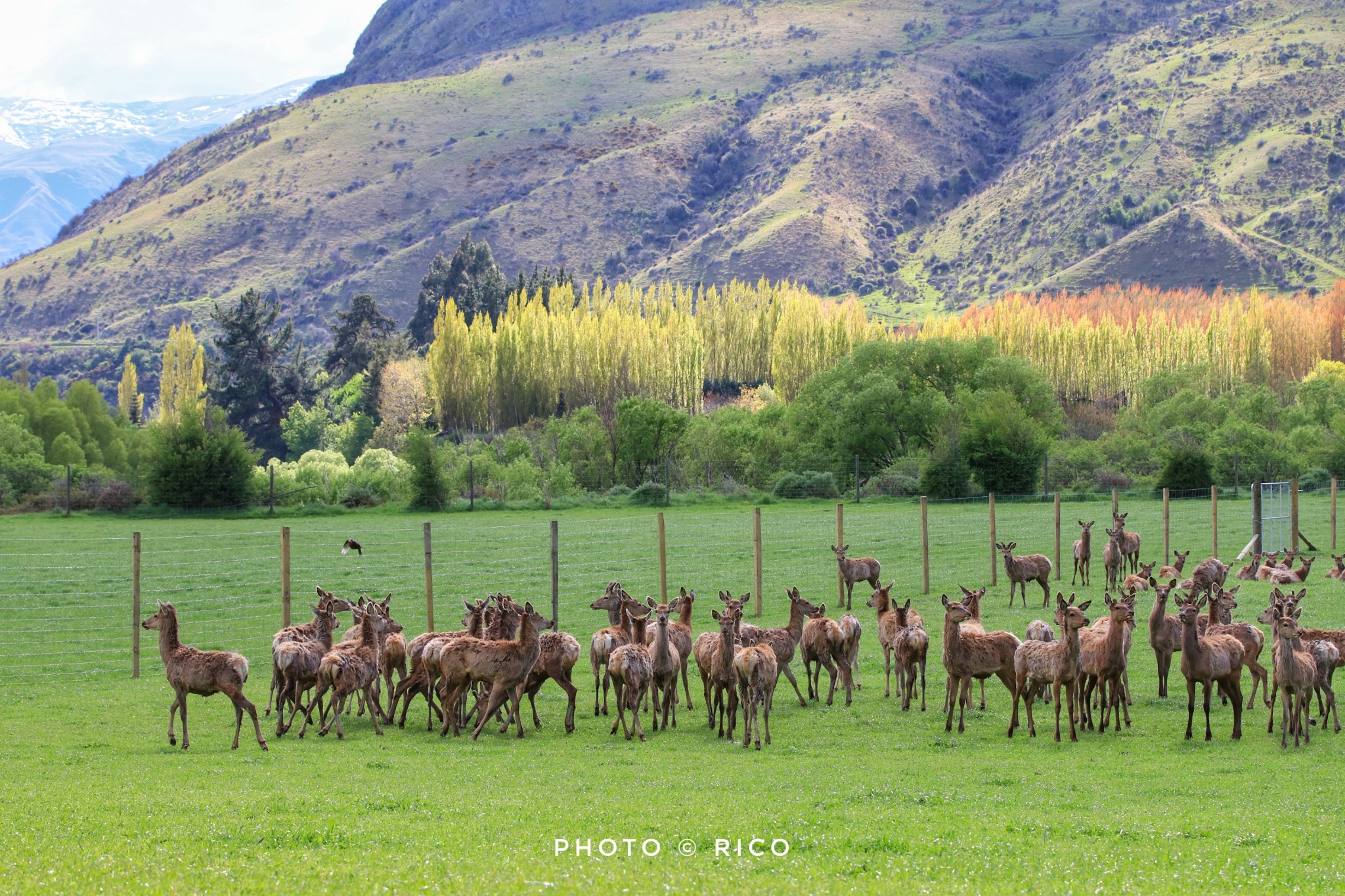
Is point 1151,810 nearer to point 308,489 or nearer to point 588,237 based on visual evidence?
point 308,489

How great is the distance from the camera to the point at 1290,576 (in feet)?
89.6

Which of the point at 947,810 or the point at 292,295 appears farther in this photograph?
the point at 292,295

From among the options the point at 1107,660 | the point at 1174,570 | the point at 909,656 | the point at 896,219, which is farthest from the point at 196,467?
the point at 896,219

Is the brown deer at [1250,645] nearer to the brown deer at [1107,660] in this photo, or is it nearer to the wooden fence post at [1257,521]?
the brown deer at [1107,660]

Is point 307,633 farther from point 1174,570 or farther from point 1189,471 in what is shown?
point 1189,471

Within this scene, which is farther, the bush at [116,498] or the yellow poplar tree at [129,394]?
the yellow poplar tree at [129,394]

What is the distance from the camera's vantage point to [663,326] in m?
95.3

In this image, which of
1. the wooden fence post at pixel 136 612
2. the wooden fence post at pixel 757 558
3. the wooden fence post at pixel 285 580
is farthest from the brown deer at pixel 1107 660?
the wooden fence post at pixel 136 612

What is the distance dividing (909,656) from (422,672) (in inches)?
254

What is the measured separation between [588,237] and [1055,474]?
139 meters

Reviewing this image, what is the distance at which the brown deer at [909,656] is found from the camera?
1584cm

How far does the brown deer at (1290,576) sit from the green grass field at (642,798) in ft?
13.2

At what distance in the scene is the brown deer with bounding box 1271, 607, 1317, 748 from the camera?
44.5 ft

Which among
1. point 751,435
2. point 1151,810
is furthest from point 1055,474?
point 1151,810
